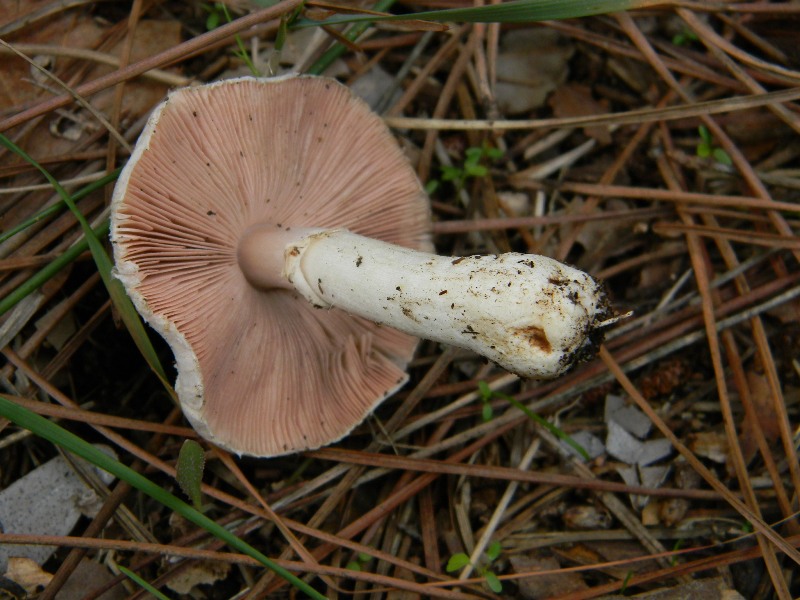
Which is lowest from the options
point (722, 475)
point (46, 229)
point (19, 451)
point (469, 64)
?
point (722, 475)

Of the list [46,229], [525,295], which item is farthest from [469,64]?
[46,229]

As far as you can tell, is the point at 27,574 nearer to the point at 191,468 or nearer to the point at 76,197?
the point at 191,468

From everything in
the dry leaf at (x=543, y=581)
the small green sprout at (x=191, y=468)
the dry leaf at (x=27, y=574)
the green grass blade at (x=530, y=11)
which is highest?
the green grass blade at (x=530, y=11)

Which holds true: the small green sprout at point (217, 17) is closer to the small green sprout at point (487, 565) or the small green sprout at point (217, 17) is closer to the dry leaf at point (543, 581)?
the small green sprout at point (487, 565)

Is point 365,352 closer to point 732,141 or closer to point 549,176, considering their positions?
point 549,176

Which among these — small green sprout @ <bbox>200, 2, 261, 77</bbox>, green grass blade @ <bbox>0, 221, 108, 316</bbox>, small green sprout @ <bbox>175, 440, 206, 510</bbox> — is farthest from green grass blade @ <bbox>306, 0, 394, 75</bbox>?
small green sprout @ <bbox>175, 440, 206, 510</bbox>

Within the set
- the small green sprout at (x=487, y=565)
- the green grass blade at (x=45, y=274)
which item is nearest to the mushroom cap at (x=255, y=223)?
the green grass blade at (x=45, y=274)
